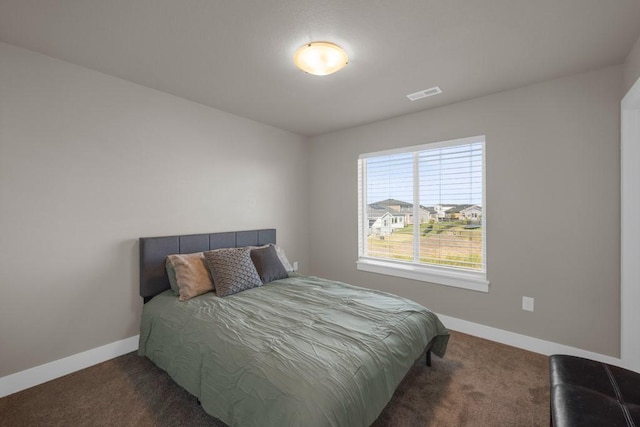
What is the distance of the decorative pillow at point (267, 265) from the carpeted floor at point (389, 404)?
3.82 ft

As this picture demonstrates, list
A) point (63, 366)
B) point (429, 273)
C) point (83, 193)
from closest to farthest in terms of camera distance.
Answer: point (63, 366) < point (83, 193) < point (429, 273)

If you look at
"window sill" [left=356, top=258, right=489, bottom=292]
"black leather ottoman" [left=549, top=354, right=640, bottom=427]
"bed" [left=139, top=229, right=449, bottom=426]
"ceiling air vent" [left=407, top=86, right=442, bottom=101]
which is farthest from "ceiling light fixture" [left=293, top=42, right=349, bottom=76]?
"window sill" [left=356, top=258, right=489, bottom=292]

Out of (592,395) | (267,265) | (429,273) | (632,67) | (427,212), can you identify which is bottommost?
(592,395)

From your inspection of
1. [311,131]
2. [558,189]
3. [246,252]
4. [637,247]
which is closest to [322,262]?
[246,252]

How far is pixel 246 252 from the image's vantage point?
290 cm

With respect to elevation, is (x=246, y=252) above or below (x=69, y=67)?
below

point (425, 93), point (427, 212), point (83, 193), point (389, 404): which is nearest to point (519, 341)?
point (427, 212)

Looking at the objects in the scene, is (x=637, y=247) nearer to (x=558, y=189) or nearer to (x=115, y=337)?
(x=558, y=189)

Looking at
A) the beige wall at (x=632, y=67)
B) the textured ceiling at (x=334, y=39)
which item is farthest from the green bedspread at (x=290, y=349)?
the beige wall at (x=632, y=67)

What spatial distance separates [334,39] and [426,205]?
84.6 inches

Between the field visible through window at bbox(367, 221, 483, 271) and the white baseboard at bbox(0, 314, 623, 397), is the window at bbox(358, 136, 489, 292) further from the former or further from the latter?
the white baseboard at bbox(0, 314, 623, 397)

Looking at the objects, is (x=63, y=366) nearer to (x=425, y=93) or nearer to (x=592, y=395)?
(x=592, y=395)

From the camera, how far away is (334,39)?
6.21ft

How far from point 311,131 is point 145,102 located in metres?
2.14
